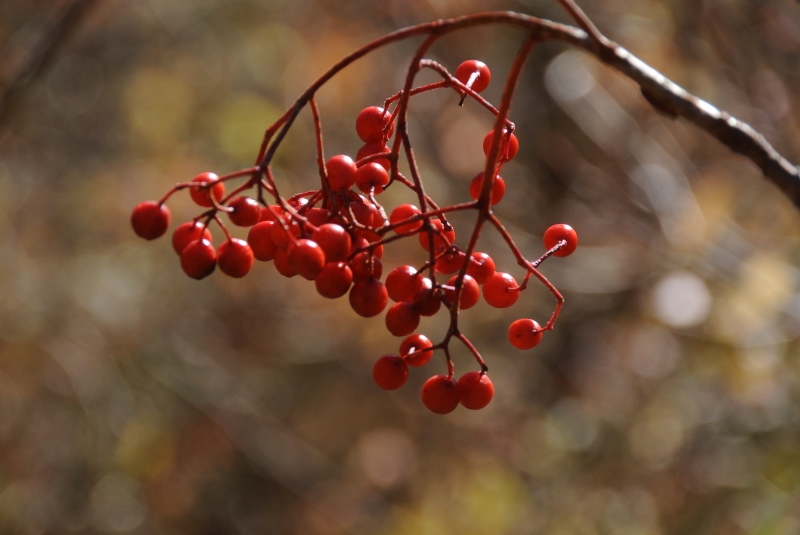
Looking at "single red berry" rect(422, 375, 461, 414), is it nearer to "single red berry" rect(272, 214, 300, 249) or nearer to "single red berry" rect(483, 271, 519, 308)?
"single red berry" rect(483, 271, 519, 308)

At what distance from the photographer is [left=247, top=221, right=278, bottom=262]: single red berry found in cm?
128

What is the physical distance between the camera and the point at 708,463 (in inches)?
177

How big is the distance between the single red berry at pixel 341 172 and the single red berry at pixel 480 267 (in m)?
0.28

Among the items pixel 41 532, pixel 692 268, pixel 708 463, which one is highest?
pixel 692 268

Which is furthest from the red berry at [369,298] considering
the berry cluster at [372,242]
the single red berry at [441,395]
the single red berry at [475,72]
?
A: the single red berry at [475,72]

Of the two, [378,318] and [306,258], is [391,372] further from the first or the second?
[378,318]

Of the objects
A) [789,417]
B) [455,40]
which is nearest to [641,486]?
[789,417]

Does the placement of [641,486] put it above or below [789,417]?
below

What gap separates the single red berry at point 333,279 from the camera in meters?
1.11

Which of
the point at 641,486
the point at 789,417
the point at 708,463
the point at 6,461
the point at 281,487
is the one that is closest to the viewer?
the point at 789,417

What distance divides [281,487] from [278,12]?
15.3 feet

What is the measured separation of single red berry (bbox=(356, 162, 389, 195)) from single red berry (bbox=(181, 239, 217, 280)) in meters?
0.30

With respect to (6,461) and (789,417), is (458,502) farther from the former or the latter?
(6,461)

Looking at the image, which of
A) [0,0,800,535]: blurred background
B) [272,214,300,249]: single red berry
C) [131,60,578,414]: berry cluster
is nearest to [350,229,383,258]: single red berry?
[131,60,578,414]: berry cluster
